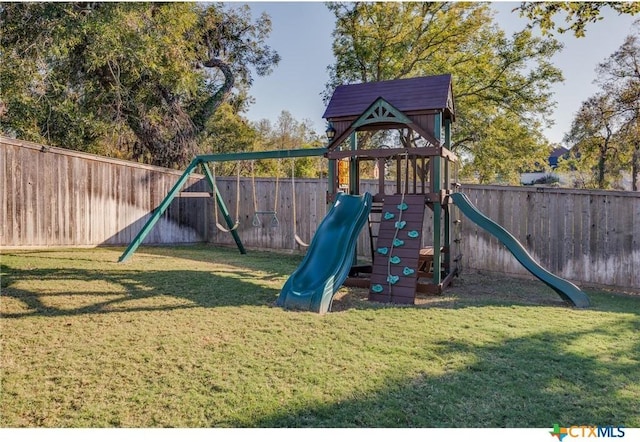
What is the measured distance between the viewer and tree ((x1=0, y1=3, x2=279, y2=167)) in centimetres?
540

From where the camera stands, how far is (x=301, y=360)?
2.84 m

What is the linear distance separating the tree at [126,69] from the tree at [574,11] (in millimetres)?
4851

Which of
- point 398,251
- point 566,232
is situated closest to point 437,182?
point 398,251

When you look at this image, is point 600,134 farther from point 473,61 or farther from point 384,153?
point 384,153

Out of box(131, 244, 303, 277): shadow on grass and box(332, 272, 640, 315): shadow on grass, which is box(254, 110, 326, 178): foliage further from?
box(332, 272, 640, 315): shadow on grass

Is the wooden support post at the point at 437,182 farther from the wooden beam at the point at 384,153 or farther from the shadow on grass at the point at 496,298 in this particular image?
the shadow on grass at the point at 496,298

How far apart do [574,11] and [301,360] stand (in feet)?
13.1

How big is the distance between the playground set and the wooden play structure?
11 millimetres

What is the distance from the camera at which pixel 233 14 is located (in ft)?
47.3

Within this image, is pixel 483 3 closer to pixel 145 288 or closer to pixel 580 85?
pixel 580 85

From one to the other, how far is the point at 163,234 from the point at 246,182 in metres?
2.33

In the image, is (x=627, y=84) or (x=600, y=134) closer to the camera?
(x=627, y=84)

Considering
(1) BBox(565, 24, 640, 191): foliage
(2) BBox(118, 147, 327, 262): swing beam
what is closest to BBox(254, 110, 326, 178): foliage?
(1) BBox(565, 24, 640, 191): foliage

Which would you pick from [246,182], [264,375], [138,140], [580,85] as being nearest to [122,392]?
[264,375]
